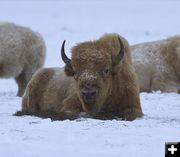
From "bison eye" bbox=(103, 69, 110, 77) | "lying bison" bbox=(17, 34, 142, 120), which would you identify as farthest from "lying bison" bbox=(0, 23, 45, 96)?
"bison eye" bbox=(103, 69, 110, 77)

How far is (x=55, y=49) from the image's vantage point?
92.8ft

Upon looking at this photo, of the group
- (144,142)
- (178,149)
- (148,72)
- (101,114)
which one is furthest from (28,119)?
(148,72)

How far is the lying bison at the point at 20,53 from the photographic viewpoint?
54.0 ft

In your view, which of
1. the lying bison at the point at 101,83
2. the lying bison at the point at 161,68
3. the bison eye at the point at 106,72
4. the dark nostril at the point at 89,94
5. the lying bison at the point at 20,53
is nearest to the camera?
the dark nostril at the point at 89,94

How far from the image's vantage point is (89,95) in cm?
948

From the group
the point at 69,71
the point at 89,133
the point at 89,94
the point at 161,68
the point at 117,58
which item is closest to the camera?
the point at 89,133

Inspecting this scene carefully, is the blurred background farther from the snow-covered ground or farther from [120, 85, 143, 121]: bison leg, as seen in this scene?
[120, 85, 143, 121]: bison leg

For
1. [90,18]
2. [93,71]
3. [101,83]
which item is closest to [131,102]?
[101,83]

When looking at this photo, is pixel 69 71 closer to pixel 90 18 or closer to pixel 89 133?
pixel 89 133

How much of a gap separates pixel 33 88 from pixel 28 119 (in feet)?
8.88

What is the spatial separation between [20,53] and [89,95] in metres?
7.37

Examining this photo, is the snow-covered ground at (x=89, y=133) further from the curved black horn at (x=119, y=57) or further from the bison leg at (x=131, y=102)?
the curved black horn at (x=119, y=57)

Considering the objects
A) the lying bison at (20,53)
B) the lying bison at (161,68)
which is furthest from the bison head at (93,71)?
the lying bison at (20,53)

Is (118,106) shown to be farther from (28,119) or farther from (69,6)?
(69,6)
